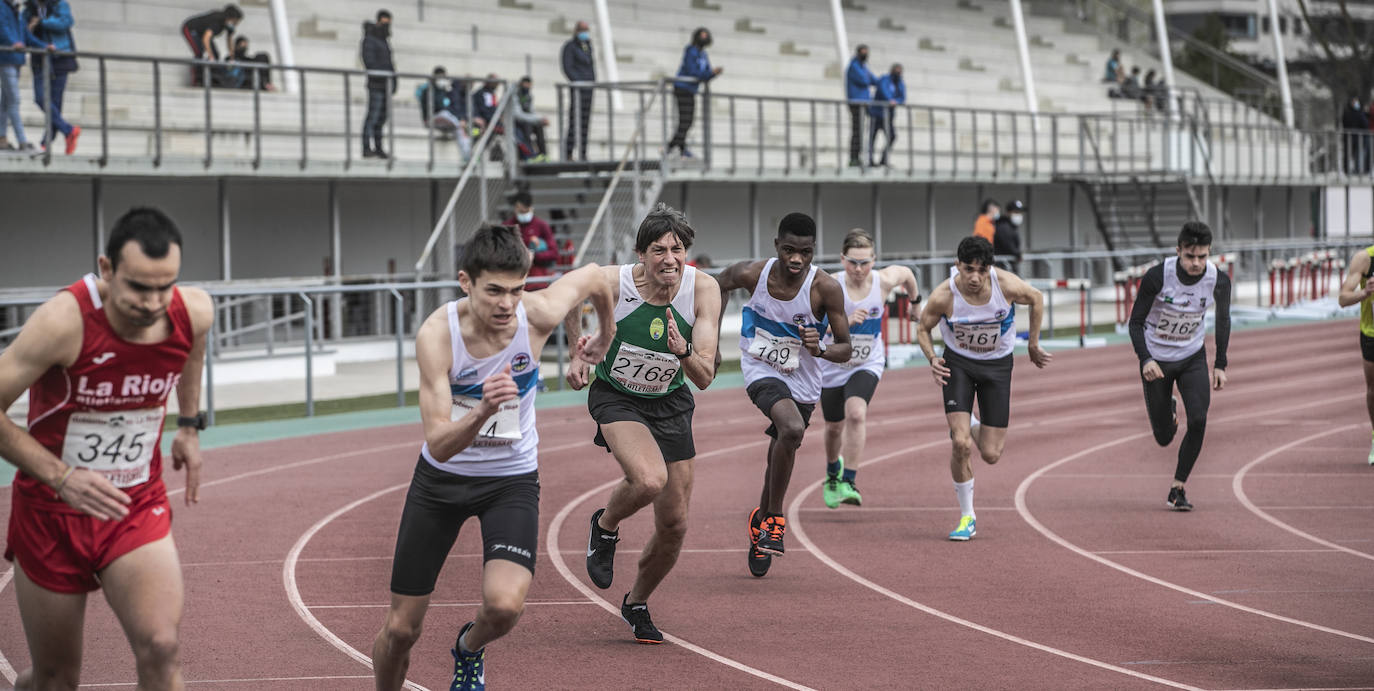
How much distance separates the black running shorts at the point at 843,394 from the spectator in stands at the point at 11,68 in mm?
10474

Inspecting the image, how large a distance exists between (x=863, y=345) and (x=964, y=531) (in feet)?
5.35

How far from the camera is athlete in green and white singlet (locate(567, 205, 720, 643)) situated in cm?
726

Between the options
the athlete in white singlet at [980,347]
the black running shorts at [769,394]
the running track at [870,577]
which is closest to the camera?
the running track at [870,577]

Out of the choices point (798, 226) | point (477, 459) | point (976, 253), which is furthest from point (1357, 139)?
point (477, 459)

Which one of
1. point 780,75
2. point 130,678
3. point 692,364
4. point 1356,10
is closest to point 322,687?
point 130,678

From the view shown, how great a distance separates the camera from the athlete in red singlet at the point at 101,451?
488 cm

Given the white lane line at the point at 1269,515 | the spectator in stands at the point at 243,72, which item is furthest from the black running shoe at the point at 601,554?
the spectator in stands at the point at 243,72

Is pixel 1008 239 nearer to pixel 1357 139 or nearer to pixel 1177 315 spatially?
pixel 1177 315

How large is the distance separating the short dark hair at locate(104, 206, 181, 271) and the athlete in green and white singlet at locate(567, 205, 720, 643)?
99.4 inches

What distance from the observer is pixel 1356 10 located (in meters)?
88.9

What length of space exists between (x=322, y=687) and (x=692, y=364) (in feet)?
6.78

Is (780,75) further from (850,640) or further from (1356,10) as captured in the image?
(1356,10)

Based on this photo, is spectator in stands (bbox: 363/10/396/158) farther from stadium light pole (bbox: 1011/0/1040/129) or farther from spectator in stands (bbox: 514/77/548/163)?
stadium light pole (bbox: 1011/0/1040/129)

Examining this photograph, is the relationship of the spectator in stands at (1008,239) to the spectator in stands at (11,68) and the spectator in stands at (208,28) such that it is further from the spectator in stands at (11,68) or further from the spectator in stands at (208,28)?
the spectator in stands at (11,68)
